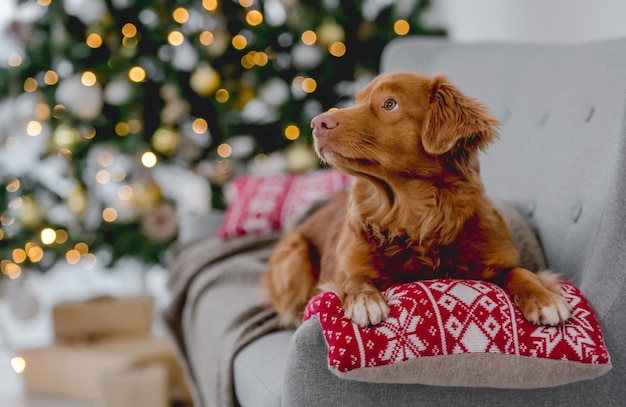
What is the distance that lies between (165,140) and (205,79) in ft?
1.23

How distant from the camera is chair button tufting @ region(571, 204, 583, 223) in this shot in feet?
5.32

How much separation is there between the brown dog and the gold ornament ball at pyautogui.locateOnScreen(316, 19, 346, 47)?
2050mm

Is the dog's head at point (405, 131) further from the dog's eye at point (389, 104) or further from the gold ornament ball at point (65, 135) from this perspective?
the gold ornament ball at point (65, 135)

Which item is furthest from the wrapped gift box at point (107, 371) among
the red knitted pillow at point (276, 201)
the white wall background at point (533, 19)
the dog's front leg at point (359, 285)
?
the white wall background at point (533, 19)

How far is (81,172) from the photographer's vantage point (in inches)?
139

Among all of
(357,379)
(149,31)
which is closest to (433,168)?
(357,379)

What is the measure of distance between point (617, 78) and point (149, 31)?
96.7 inches

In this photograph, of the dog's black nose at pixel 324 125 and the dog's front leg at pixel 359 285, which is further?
the dog's black nose at pixel 324 125

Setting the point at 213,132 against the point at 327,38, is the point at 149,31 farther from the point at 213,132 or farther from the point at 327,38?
the point at 327,38

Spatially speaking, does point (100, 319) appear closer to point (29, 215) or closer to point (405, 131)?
point (29, 215)

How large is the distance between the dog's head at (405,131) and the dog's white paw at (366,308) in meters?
0.28

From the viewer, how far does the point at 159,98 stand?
3564 mm

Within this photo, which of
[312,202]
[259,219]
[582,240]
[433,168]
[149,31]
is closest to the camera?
[433,168]

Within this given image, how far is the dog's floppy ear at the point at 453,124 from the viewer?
4.63 ft
